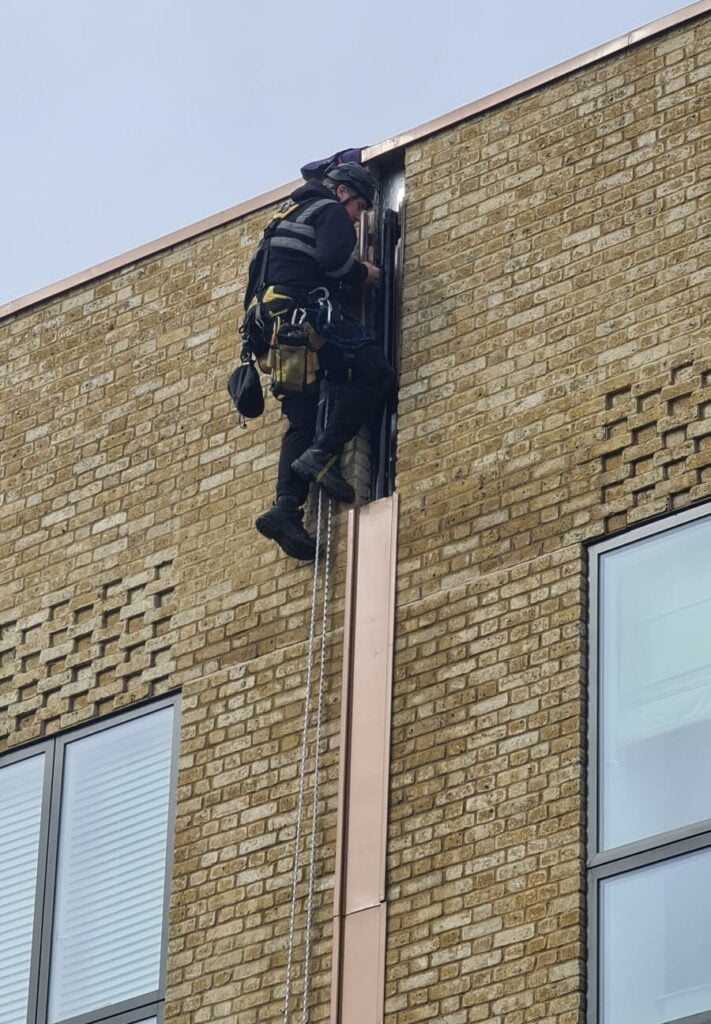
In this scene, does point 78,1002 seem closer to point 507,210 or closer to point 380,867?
point 380,867

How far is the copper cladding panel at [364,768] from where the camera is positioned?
44.5ft

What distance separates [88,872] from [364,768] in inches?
76.3

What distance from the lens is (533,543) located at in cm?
1417

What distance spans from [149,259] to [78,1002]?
4511 mm

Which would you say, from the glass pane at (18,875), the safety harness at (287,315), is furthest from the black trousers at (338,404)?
the glass pane at (18,875)

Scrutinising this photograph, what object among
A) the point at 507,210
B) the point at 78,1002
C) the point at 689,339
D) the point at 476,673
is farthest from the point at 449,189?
the point at 78,1002

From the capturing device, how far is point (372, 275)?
15492 mm

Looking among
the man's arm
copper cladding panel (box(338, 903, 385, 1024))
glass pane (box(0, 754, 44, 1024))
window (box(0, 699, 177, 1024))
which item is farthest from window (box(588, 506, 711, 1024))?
glass pane (box(0, 754, 44, 1024))

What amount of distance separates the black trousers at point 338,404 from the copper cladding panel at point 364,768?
1.40ft

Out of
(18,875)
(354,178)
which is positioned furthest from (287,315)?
(18,875)

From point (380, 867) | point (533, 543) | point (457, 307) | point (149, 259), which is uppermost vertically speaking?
point (149, 259)

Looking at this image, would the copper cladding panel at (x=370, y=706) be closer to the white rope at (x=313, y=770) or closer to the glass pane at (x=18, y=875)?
the white rope at (x=313, y=770)

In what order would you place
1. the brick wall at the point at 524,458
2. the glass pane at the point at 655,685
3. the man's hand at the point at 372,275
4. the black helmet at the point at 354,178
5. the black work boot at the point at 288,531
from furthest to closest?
the black helmet at the point at 354,178 → the man's hand at the point at 372,275 → the black work boot at the point at 288,531 → the brick wall at the point at 524,458 → the glass pane at the point at 655,685

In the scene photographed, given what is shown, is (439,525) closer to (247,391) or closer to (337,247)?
(247,391)
